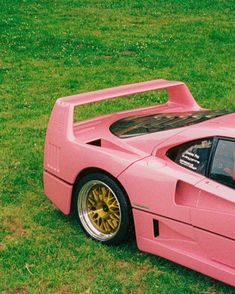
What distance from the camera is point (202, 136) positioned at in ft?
16.5

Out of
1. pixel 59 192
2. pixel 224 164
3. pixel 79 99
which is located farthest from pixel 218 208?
pixel 79 99

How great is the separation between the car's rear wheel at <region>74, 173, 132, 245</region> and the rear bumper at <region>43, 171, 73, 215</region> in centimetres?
8

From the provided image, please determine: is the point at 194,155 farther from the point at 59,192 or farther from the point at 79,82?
the point at 79,82

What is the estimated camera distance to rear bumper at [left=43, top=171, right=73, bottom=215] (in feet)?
19.0

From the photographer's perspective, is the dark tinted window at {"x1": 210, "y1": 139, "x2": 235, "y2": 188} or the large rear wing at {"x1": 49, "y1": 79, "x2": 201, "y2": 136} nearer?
the dark tinted window at {"x1": 210, "y1": 139, "x2": 235, "y2": 188}

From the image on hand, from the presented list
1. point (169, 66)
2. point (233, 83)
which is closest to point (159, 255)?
point (233, 83)

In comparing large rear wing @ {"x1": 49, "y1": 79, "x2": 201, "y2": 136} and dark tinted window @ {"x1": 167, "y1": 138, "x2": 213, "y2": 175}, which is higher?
large rear wing @ {"x1": 49, "y1": 79, "x2": 201, "y2": 136}

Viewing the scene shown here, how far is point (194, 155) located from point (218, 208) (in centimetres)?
55

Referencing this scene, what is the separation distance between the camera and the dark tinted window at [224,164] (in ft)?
15.5

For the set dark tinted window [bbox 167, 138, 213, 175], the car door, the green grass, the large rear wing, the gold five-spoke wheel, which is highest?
the large rear wing

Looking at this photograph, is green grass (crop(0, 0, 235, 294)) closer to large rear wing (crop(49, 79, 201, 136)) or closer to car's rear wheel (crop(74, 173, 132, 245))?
car's rear wheel (crop(74, 173, 132, 245))

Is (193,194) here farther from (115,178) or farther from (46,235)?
(46,235)

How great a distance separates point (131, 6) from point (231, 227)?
16.1 meters

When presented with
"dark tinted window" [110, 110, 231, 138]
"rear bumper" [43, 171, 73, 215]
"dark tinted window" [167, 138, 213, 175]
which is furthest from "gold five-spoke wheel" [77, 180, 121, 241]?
"dark tinted window" [167, 138, 213, 175]
